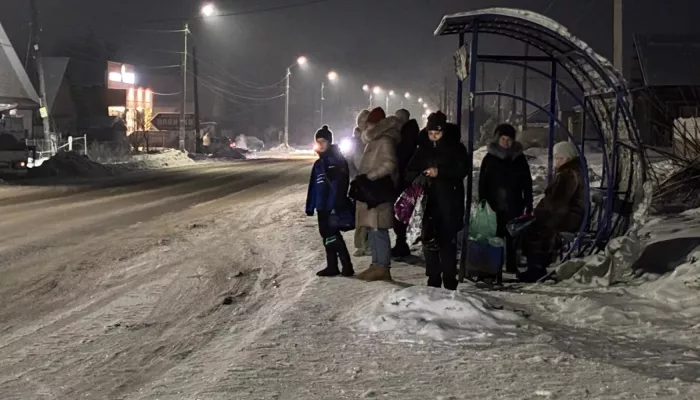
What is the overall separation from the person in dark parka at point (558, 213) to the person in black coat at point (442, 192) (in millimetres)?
1370

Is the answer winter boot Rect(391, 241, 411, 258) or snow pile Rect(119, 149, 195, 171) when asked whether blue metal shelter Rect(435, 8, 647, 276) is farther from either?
snow pile Rect(119, 149, 195, 171)

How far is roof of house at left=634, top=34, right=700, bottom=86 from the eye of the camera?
3764 centimetres

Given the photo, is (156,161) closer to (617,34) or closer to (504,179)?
(617,34)

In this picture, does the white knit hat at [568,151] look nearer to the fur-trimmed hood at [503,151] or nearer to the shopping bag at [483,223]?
the fur-trimmed hood at [503,151]

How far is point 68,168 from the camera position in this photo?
26359 millimetres

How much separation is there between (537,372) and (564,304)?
197 cm

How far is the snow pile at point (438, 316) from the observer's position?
17.6 ft

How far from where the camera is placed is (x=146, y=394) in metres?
4.40

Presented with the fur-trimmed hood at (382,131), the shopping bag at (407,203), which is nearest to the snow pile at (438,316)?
the shopping bag at (407,203)

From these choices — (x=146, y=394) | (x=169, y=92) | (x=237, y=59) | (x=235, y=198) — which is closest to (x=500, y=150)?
(x=146, y=394)

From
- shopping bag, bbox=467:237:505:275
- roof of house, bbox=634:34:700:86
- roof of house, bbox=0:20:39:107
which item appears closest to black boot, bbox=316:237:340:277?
shopping bag, bbox=467:237:505:275

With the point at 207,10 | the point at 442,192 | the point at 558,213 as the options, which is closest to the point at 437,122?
the point at 442,192

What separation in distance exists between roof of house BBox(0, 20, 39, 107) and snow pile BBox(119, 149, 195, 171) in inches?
215

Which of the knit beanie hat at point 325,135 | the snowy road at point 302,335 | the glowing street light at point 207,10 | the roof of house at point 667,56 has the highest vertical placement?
the glowing street light at point 207,10
